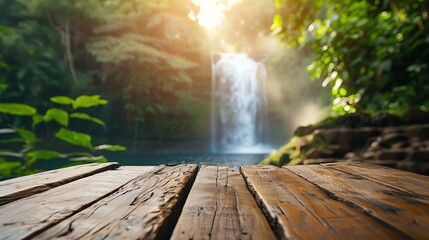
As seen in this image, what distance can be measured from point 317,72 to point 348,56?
95cm

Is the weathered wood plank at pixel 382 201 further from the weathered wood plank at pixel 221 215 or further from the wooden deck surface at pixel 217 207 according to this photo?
the weathered wood plank at pixel 221 215

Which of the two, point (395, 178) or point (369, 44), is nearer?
point (395, 178)

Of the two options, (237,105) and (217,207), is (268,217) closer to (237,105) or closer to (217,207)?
(217,207)

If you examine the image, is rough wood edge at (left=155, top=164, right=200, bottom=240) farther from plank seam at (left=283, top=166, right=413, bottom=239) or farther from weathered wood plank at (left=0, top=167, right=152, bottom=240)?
plank seam at (left=283, top=166, right=413, bottom=239)

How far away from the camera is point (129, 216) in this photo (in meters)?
0.82

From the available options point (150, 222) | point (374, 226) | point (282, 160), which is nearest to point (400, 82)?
point (282, 160)

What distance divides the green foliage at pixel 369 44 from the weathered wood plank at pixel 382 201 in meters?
2.84

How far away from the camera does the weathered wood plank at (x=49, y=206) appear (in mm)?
724

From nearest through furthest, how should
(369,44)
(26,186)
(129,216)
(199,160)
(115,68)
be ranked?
(129,216), (26,186), (369,44), (199,160), (115,68)

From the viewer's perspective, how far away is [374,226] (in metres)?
0.74

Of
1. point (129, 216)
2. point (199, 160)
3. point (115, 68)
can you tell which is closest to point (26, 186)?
point (129, 216)

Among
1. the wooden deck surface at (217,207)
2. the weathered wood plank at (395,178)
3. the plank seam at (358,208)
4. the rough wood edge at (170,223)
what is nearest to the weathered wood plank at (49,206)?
the wooden deck surface at (217,207)

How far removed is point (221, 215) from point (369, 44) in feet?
14.6

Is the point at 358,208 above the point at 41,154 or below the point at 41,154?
below
